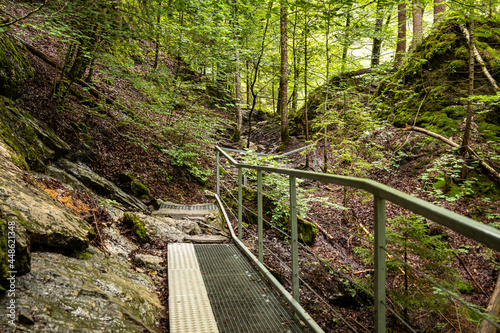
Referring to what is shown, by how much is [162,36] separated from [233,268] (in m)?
3.98

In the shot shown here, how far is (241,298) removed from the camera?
2.51 metres

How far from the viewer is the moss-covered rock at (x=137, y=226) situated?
3541 mm

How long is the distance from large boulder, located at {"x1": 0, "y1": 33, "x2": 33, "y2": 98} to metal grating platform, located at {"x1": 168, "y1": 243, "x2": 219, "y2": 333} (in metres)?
3.49

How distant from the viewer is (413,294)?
3.00 m

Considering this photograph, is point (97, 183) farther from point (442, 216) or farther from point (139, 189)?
point (442, 216)

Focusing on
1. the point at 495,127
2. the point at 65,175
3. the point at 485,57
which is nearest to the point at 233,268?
the point at 65,175

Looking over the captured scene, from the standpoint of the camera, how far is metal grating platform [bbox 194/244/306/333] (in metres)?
2.11

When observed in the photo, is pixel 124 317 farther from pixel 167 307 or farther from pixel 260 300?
pixel 260 300

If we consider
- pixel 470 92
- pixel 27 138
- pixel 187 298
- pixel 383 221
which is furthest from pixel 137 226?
pixel 470 92

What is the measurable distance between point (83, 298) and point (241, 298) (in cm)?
132

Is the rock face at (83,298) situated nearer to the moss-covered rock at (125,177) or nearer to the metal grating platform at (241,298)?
the metal grating platform at (241,298)

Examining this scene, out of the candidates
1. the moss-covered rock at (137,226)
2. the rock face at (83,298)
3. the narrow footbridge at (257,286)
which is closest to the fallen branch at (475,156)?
the narrow footbridge at (257,286)

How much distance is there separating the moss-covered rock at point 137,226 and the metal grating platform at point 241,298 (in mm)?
755

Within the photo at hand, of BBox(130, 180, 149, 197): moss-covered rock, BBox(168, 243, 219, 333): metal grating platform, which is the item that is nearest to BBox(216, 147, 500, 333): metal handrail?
BBox(168, 243, 219, 333): metal grating platform
